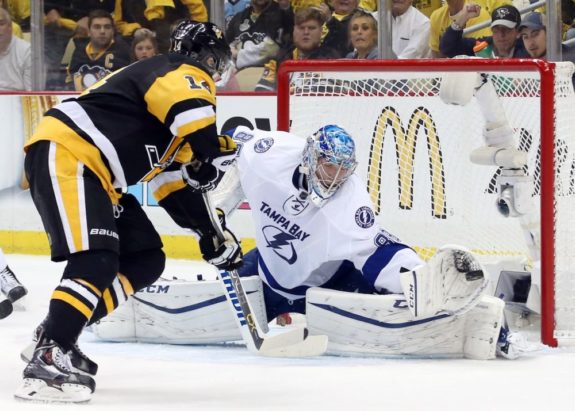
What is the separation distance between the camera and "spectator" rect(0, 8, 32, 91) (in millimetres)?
6773

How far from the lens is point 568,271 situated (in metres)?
3.88

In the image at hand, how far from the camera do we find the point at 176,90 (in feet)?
9.59

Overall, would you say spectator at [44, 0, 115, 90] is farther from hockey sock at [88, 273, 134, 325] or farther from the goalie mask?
hockey sock at [88, 273, 134, 325]

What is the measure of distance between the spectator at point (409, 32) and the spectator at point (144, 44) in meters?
1.35

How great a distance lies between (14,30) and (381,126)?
296 centimetres

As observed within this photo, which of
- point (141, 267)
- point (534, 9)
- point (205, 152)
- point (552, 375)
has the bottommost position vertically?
point (552, 375)

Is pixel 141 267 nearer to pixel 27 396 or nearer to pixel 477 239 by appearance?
pixel 27 396

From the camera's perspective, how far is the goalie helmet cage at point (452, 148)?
12.6ft

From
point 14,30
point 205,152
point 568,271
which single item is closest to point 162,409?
point 205,152

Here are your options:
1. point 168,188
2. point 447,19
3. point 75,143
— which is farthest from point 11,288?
point 447,19

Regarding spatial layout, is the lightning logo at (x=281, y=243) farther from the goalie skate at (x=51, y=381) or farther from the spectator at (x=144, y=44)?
the spectator at (x=144, y=44)

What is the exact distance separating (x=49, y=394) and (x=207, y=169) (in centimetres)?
68

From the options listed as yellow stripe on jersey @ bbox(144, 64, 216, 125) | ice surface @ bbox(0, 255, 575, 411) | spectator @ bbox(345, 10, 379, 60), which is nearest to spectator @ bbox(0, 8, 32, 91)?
spectator @ bbox(345, 10, 379, 60)

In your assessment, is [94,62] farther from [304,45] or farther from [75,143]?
[75,143]
